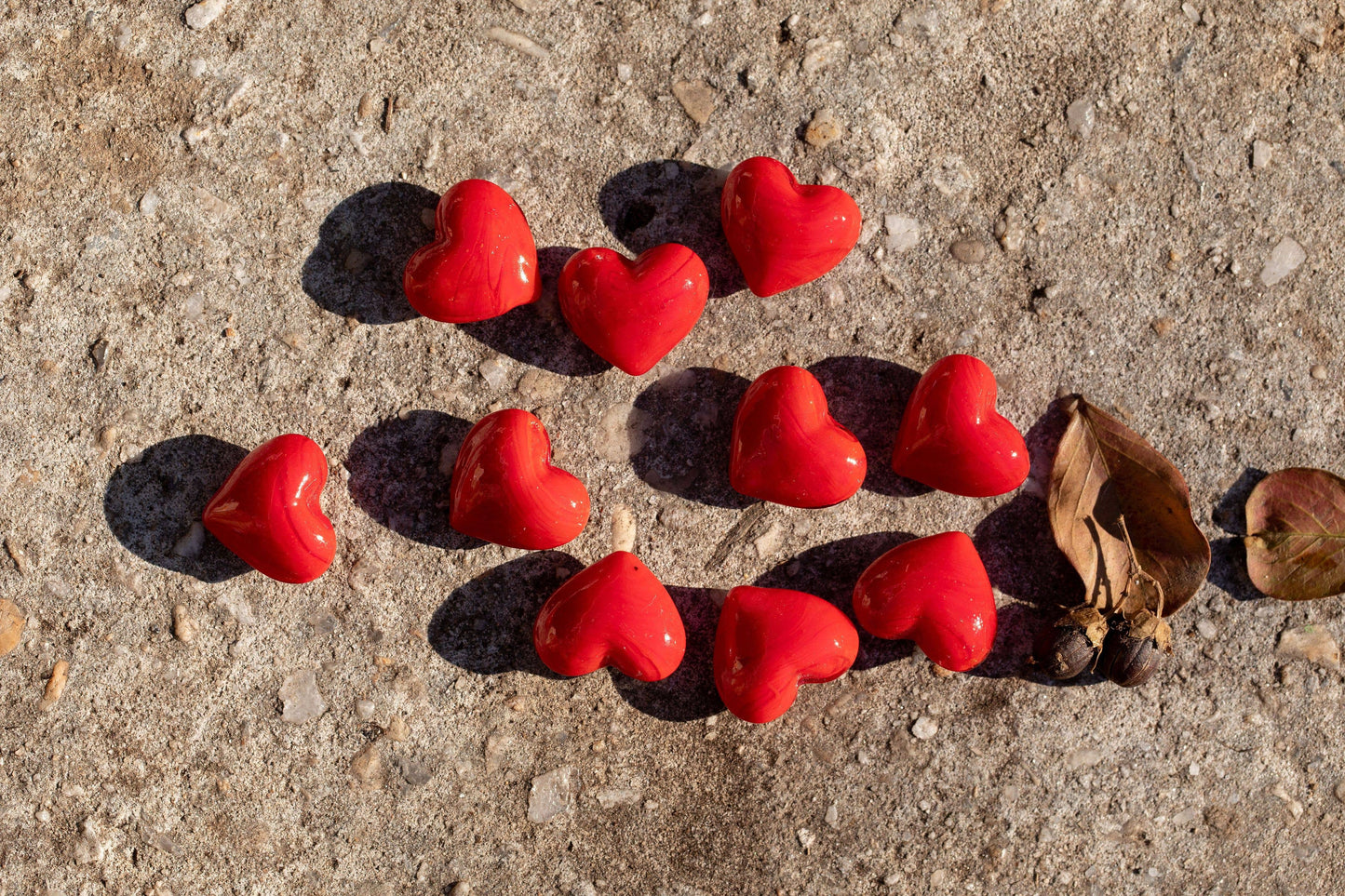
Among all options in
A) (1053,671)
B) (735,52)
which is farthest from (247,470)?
(1053,671)

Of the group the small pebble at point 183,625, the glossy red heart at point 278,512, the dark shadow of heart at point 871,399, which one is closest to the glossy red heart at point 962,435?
the dark shadow of heart at point 871,399

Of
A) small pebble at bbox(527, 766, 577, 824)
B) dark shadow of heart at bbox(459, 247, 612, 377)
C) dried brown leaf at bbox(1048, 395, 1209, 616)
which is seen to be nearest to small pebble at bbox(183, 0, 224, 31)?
dark shadow of heart at bbox(459, 247, 612, 377)

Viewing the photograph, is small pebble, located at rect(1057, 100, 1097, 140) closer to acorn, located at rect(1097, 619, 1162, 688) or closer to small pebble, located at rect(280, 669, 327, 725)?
acorn, located at rect(1097, 619, 1162, 688)

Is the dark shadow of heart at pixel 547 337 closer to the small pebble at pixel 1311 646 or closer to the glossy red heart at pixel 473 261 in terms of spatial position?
the glossy red heart at pixel 473 261

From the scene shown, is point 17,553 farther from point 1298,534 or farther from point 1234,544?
point 1298,534

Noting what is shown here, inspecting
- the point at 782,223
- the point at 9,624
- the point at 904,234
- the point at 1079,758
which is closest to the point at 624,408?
the point at 782,223
